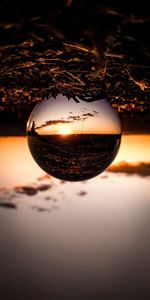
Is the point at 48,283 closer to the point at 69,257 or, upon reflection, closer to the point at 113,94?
→ the point at 69,257

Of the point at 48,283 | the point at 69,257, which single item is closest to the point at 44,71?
the point at 69,257

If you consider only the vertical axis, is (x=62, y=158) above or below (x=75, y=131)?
below

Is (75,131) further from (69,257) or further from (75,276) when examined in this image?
(75,276)

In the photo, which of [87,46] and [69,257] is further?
[69,257]

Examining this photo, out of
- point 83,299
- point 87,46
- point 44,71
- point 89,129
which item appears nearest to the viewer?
point 87,46

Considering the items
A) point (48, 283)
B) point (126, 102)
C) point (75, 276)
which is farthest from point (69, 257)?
point (126, 102)

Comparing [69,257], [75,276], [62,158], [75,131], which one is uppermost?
[75,131]

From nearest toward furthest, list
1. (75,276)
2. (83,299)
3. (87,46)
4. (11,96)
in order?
(87,46), (11,96), (75,276), (83,299)
